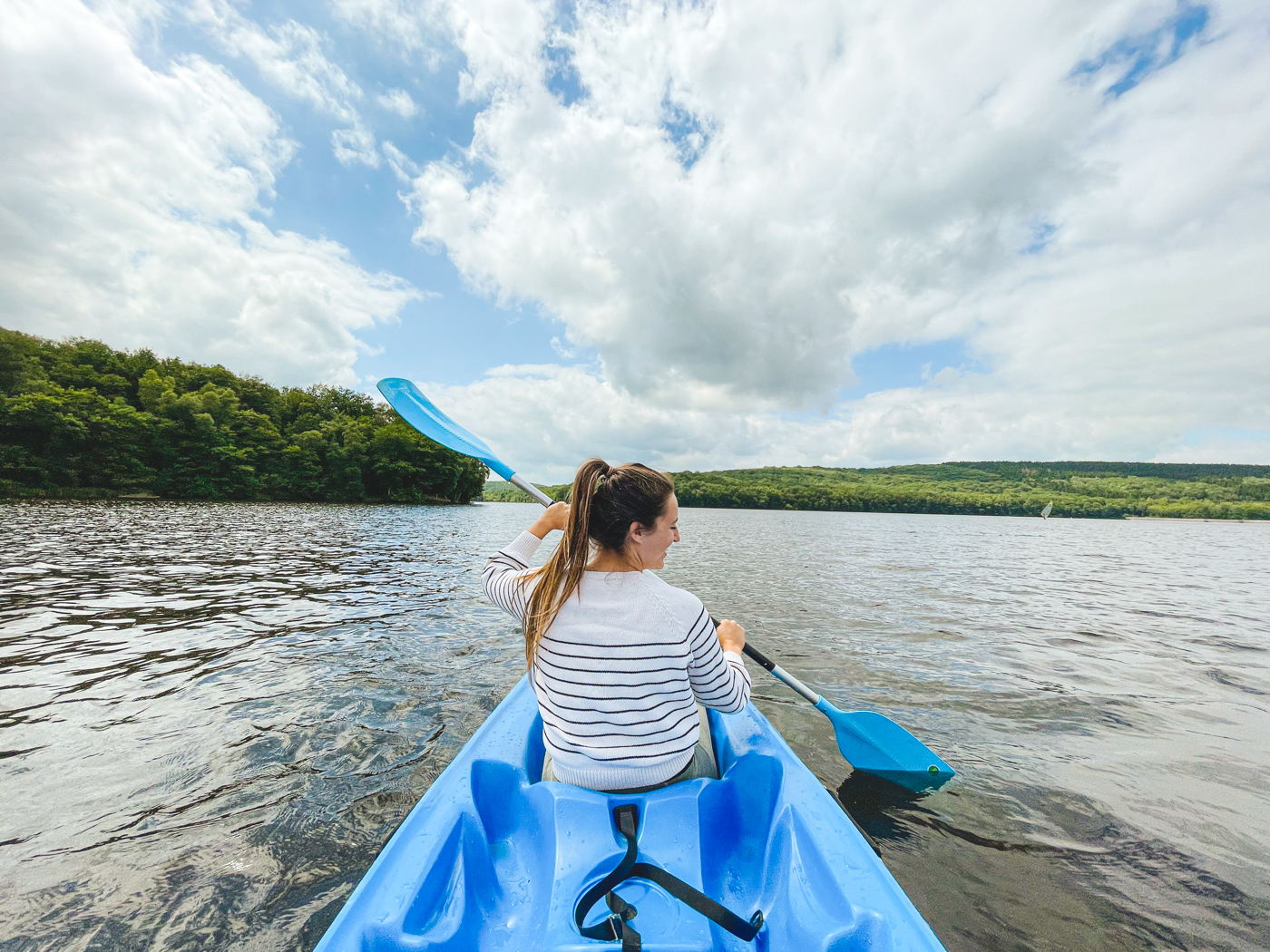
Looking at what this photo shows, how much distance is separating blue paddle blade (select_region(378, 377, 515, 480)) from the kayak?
2.67m

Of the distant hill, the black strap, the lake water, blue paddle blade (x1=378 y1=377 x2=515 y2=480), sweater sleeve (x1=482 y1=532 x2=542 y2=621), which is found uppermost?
the distant hill

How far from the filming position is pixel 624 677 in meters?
2.13

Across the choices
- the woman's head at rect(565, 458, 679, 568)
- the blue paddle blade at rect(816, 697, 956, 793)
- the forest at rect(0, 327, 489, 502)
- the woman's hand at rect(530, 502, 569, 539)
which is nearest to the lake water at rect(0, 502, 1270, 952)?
the blue paddle blade at rect(816, 697, 956, 793)

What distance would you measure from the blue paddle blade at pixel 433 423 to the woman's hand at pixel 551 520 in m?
1.99

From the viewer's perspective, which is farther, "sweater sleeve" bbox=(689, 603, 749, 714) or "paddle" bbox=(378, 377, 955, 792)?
"paddle" bbox=(378, 377, 955, 792)

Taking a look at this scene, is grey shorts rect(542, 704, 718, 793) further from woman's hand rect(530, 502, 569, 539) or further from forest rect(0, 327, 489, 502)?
forest rect(0, 327, 489, 502)

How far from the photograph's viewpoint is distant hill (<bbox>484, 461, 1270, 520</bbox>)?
89.8 meters

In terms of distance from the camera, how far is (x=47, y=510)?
25906 mm

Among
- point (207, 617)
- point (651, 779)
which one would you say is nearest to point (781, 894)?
point (651, 779)

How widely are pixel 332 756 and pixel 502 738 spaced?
2277 mm

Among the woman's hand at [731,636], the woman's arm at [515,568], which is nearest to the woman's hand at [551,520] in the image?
the woman's arm at [515,568]

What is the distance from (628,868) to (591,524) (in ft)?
4.11

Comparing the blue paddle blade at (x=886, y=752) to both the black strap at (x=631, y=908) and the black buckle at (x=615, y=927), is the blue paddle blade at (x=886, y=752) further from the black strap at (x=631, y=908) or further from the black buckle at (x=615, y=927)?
the black buckle at (x=615, y=927)

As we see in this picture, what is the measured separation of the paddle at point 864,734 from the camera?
4.43 metres
